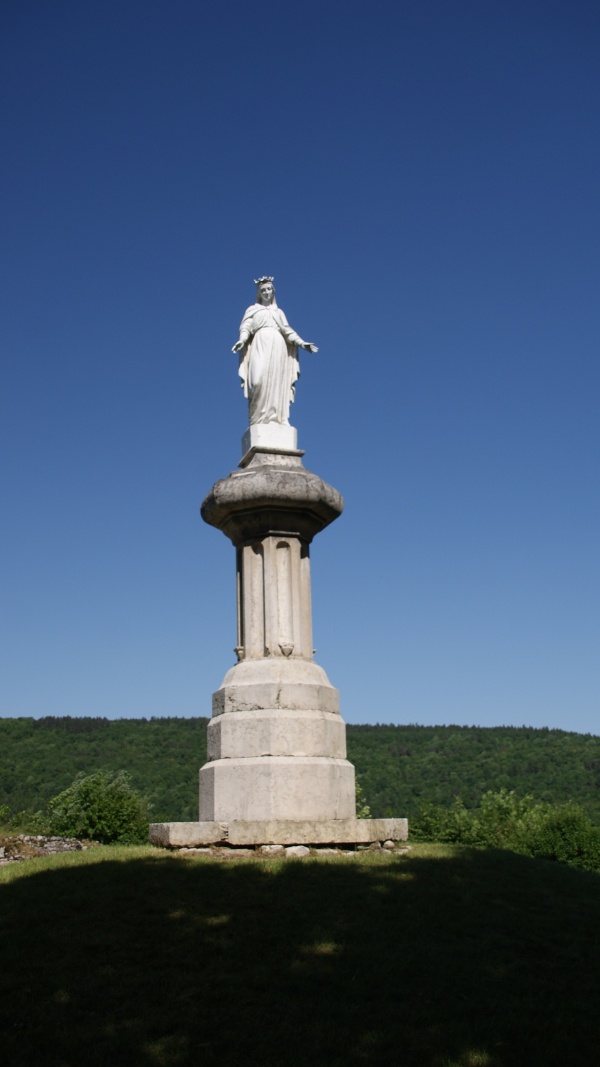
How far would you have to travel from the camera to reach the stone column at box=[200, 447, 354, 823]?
9727mm

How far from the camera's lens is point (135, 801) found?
69.8 ft

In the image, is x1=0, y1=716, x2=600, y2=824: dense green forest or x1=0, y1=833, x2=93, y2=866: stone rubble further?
x1=0, y1=716, x2=600, y2=824: dense green forest

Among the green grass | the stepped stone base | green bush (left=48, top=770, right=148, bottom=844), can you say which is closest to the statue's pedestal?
the stepped stone base

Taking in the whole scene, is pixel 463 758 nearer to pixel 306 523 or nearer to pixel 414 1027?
pixel 306 523

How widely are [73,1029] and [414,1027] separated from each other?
1.92 m

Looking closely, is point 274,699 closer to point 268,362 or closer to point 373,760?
point 268,362

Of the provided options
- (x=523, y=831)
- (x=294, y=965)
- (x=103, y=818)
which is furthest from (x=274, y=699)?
(x=523, y=831)

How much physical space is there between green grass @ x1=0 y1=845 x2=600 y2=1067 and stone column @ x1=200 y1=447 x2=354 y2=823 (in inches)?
45.6

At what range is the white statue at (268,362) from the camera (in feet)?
38.2

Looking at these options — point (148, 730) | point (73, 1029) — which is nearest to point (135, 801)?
point (73, 1029)

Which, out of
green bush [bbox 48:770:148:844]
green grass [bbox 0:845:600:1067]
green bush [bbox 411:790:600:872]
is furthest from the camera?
green bush [bbox 411:790:600:872]

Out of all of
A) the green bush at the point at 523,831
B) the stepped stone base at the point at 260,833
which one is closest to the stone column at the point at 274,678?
→ the stepped stone base at the point at 260,833

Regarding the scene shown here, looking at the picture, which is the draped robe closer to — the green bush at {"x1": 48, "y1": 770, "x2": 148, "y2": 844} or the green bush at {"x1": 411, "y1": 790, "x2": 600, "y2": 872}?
the green bush at {"x1": 48, "y1": 770, "x2": 148, "y2": 844}

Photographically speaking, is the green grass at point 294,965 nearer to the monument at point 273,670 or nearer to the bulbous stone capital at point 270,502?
the monument at point 273,670
